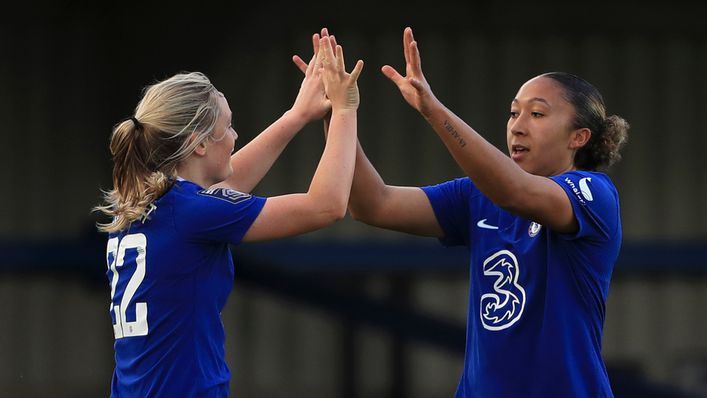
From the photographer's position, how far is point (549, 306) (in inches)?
117

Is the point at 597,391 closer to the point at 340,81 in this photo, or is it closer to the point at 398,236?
the point at 340,81

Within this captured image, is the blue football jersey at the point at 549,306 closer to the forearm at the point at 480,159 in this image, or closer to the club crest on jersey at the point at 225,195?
the forearm at the point at 480,159

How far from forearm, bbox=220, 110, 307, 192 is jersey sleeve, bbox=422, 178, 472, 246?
18.3 inches

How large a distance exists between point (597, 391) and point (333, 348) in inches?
214

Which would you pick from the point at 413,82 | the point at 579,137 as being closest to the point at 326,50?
the point at 413,82

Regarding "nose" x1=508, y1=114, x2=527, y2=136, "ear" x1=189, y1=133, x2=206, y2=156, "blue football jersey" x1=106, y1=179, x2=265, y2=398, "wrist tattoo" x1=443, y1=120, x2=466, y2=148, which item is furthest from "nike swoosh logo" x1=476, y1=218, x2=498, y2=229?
"ear" x1=189, y1=133, x2=206, y2=156

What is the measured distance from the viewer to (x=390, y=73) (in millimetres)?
2822

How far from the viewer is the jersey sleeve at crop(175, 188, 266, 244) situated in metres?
2.67

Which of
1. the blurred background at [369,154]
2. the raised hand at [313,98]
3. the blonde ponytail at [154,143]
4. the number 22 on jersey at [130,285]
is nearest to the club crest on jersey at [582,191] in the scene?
the raised hand at [313,98]

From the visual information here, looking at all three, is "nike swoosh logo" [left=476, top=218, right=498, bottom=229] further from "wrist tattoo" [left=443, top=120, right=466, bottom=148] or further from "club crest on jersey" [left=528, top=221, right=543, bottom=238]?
"wrist tattoo" [left=443, top=120, right=466, bottom=148]

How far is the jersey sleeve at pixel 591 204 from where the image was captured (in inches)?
116

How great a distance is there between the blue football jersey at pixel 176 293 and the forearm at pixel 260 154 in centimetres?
49

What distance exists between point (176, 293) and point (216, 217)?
0.20 meters

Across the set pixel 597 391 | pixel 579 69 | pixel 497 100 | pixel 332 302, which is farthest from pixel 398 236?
pixel 597 391
